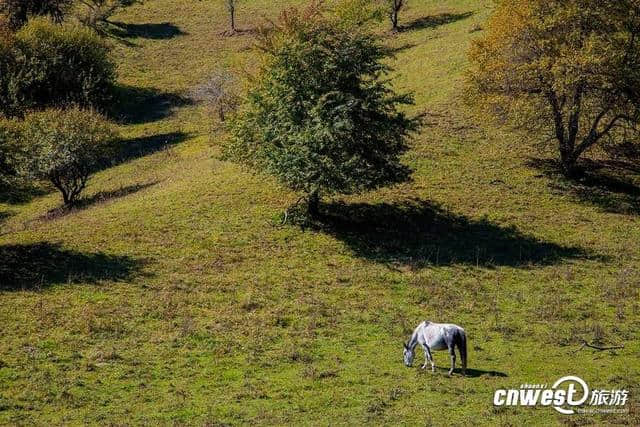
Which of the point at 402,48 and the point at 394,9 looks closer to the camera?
the point at 402,48

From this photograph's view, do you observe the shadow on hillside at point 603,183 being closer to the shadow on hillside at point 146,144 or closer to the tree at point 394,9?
the shadow on hillside at point 146,144

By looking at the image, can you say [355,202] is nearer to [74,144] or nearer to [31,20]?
[74,144]

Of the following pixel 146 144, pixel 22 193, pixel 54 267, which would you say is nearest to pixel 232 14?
pixel 146 144

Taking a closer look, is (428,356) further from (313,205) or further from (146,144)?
(146,144)

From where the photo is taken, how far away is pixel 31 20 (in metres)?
74.7

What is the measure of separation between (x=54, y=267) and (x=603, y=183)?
35.4m

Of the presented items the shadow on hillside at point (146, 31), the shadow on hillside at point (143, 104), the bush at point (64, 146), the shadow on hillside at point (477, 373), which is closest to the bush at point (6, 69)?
the shadow on hillside at point (143, 104)

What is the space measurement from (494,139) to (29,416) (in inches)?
1591

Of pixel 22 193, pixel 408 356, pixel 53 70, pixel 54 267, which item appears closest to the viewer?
pixel 408 356

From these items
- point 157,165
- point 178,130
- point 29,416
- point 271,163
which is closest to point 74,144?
point 157,165

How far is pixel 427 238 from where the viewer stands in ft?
132

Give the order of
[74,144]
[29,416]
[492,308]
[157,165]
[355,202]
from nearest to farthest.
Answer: [29,416]
[492,308]
[355,202]
[74,144]
[157,165]

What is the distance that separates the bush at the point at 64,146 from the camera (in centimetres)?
4803

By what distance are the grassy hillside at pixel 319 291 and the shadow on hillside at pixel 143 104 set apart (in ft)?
53.3
